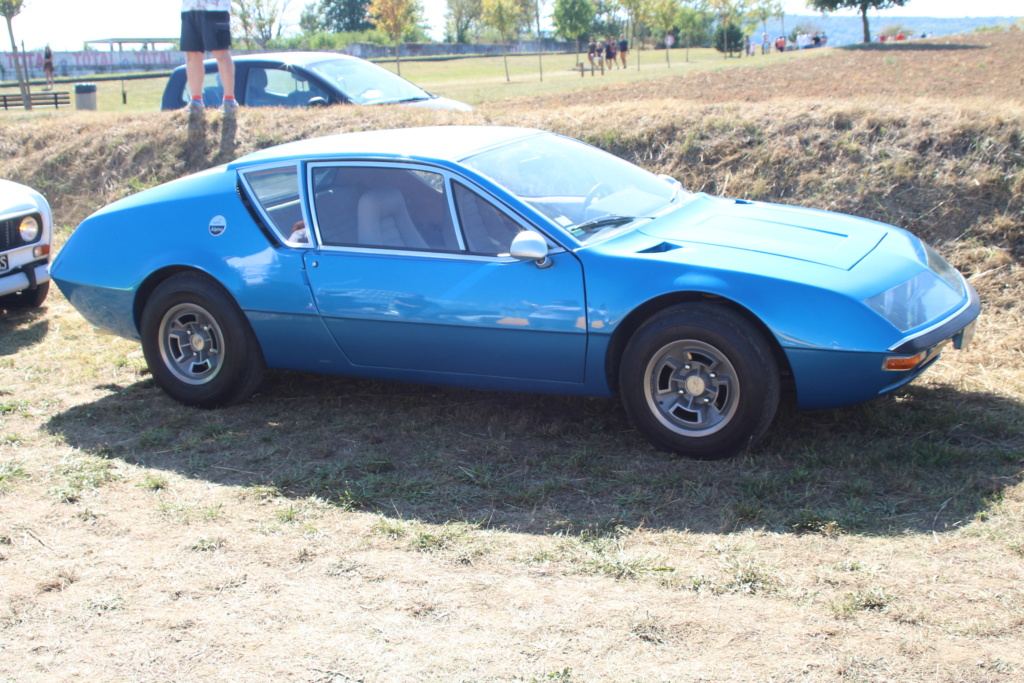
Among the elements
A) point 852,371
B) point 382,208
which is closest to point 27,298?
point 382,208

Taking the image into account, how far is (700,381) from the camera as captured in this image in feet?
13.7

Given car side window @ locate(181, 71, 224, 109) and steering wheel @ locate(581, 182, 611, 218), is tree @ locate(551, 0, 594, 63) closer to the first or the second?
car side window @ locate(181, 71, 224, 109)

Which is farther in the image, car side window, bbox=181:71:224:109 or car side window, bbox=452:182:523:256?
car side window, bbox=181:71:224:109

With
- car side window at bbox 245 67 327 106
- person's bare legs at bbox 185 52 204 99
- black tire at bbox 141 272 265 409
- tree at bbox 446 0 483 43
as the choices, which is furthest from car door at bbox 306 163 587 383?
tree at bbox 446 0 483 43

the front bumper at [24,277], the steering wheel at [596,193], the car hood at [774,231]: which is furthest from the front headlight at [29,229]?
the car hood at [774,231]

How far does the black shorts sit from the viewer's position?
973 centimetres

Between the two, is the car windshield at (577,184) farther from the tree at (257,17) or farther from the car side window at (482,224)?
the tree at (257,17)

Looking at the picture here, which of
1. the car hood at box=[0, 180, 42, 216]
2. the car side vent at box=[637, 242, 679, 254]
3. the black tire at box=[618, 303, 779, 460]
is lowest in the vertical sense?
A: the black tire at box=[618, 303, 779, 460]

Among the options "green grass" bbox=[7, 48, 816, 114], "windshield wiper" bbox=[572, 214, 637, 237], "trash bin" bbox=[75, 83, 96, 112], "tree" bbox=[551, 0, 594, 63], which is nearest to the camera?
"windshield wiper" bbox=[572, 214, 637, 237]

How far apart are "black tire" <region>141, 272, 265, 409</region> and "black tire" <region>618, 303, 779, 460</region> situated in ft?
7.05

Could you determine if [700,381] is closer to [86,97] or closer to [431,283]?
[431,283]

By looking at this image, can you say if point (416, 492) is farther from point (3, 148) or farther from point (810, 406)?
point (3, 148)

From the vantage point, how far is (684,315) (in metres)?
4.12

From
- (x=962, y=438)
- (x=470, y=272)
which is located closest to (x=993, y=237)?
(x=962, y=438)
